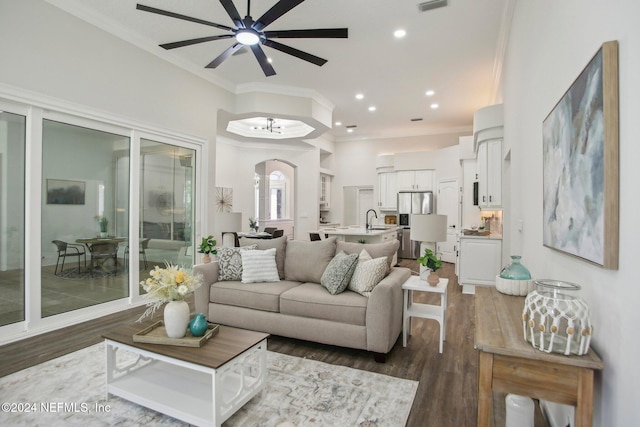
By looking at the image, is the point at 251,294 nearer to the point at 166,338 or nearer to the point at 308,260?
the point at 308,260

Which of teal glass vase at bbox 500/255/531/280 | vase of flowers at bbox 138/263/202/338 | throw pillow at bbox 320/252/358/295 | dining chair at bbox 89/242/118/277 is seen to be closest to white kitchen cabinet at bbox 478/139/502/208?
throw pillow at bbox 320/252/358/295

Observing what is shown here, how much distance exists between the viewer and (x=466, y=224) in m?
7.14

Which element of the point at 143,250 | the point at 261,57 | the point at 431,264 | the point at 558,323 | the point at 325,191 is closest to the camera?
the point at 558,323

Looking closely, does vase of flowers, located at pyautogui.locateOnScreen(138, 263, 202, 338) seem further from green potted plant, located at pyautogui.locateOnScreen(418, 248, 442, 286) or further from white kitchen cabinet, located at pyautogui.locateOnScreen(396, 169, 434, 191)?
white kitchen cabinet, located at pyautogui.locateOnScreen(396, 169, 434, 191)

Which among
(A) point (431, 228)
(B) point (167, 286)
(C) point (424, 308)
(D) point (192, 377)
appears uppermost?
(A) point (431, 228)

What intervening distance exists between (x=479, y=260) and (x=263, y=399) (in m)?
4.17

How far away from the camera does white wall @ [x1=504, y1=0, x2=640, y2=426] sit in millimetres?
1074

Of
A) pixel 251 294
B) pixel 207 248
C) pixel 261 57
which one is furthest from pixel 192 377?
pixel 261 57

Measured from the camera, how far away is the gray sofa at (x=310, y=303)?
2834mm

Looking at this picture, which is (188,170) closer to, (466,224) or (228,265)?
(228,265)

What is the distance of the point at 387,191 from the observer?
9391 mm

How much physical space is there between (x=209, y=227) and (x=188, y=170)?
97cm

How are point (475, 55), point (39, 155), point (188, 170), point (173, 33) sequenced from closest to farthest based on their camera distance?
1. point (39, 155)
2. point (173, 33)
3. point (475, 55)
4. point (188, 170)

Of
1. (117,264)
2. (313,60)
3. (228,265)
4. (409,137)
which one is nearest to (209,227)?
(117,264)
